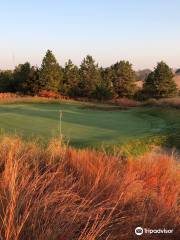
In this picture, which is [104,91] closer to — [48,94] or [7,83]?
[48,94]

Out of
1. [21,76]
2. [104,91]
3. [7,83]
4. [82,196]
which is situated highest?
[21,76]

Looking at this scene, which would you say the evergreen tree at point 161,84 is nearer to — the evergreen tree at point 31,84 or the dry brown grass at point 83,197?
the evergreen tree at point 31,84

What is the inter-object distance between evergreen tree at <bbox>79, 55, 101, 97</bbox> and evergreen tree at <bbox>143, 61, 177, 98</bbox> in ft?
20.6

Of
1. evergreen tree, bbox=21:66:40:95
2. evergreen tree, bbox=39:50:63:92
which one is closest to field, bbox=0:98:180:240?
evergreen tree, bbox=39:50:63:92

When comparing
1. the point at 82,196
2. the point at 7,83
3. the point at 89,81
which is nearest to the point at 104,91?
the point at 89,81

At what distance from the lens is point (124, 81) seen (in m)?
57.6

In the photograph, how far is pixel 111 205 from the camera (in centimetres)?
492

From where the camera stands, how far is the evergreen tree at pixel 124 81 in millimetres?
57469

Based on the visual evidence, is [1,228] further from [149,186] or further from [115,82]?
[115,82]

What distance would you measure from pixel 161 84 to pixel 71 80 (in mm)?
11008

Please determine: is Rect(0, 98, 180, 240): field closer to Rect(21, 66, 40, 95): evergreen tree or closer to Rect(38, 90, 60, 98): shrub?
Rect(38, 90, 60, 98): shrub

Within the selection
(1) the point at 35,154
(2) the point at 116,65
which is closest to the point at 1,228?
(1) the point at 35,154

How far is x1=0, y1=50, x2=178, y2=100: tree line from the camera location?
178 ft

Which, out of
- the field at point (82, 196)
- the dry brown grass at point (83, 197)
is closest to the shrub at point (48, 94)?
the field at point (82, 196)
